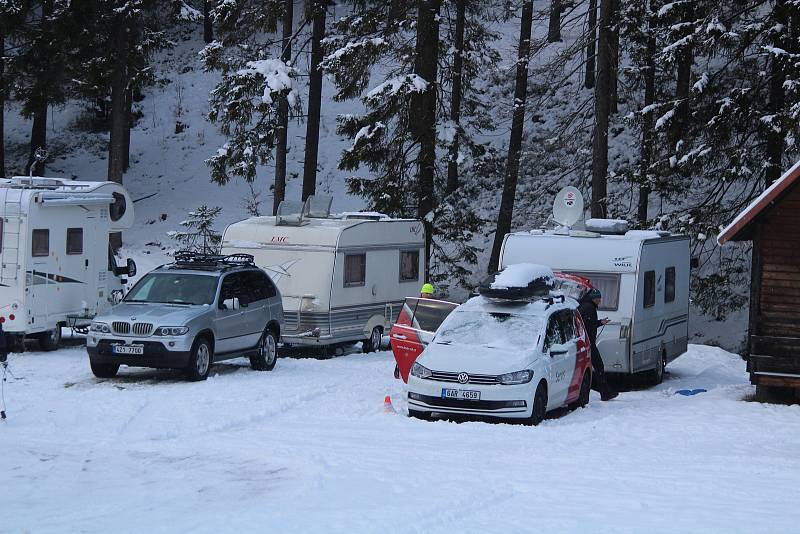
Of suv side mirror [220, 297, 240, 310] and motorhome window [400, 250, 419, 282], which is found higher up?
motorhome window [400, 250, 419, 282]

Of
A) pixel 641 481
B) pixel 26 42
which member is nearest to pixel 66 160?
pixel 26 42

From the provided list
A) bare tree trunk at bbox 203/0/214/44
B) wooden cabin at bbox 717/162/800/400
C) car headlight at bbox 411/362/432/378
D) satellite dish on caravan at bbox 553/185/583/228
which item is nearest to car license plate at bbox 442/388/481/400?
car headlight at bbox 411/362/432/378

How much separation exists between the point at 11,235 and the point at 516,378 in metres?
10.1

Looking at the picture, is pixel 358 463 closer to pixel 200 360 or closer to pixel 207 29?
pixel 200 360

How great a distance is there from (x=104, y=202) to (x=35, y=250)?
235cm

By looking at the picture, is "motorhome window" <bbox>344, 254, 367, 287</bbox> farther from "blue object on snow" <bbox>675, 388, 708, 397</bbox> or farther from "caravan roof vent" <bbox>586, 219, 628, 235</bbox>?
"blue object on snow" <bbox>675, 388, 708, 397</bbox>

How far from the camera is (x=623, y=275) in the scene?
17.6m

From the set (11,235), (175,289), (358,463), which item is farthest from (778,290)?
(11,235)

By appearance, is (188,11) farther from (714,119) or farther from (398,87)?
(714,119)

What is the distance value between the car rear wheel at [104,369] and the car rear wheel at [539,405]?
22.1ft

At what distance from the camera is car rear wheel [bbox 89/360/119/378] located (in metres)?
16.1

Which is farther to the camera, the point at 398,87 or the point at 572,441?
the point at 398,87

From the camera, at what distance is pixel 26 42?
108ft

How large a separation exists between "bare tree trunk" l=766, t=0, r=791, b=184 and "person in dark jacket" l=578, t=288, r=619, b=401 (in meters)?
9.36
